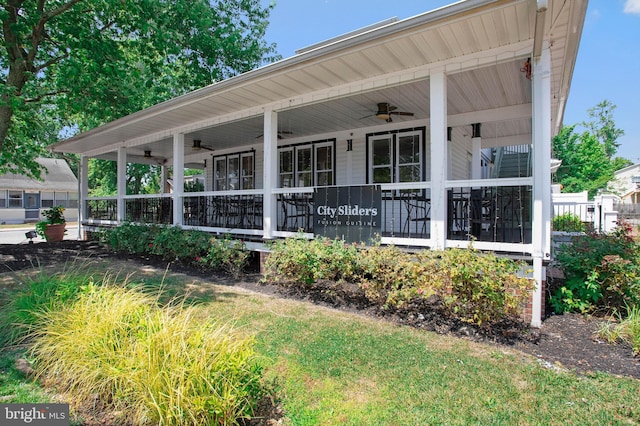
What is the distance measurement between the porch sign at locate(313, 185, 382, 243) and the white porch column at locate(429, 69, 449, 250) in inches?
35.9

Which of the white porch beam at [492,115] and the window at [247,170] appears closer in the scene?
the white porch beam at [492,115]

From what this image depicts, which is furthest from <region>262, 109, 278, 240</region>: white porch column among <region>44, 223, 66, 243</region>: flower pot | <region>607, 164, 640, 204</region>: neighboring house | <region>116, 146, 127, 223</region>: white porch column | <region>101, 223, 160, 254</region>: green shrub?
<region>607, 164, 640, 204</region>: neighboring house

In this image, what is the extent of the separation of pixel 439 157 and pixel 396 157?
12.0 feet

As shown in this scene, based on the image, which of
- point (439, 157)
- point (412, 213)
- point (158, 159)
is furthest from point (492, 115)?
point (158, 159)

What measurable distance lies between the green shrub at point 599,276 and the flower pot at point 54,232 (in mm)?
15537

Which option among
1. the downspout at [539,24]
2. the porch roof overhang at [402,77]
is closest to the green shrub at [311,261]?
the porch roof overhang at [402,77]

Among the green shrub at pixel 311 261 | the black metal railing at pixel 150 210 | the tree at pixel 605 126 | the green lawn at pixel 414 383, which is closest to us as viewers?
the green lawn at pixel 414 383

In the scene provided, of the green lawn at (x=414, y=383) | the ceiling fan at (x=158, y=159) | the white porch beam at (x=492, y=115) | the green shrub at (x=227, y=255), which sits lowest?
the green lawn at (x=414, y=383)

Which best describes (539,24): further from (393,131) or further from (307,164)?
(307,164)

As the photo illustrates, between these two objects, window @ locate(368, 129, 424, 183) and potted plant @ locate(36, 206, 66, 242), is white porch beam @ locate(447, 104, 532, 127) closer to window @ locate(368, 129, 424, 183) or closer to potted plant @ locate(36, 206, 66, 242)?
window @ locate(368, 129, 424, 183)

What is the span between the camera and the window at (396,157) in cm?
837

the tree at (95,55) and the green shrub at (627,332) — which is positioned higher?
the tree at (95,55)

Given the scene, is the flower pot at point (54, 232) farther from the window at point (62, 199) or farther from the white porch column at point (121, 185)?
the window at point (62, 199)

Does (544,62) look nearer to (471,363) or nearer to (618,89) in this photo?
(471,363)
